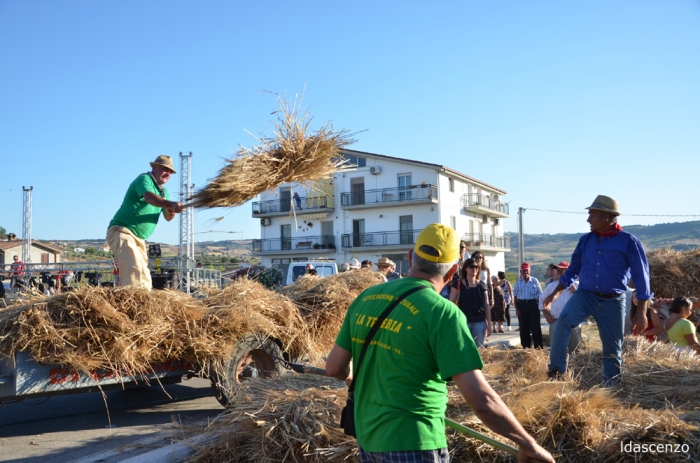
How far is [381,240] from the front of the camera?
52000mm

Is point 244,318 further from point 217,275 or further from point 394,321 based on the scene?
point 394,321

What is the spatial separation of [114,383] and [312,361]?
2330 mm

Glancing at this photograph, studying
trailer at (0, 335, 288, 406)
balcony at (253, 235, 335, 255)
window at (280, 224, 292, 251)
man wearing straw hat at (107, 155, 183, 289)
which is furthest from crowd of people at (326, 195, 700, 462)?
window at (280, 224, 292, 251)

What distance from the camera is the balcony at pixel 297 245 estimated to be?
2099 inches

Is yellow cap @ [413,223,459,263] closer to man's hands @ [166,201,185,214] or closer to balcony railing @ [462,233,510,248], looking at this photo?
man's hands @ [166,201,185,214]

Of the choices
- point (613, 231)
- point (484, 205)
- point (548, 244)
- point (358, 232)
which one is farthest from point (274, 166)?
point (548, 244)

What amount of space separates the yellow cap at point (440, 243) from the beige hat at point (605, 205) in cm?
343

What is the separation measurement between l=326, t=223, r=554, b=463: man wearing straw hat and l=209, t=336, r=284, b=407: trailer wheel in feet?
11.5

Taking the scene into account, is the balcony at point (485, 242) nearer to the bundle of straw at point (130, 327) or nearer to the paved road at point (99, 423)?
the paved road at point (99, 423)

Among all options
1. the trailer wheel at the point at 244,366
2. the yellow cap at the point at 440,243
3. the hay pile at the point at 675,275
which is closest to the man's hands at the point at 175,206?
the trailer wheel at the point at 244,366

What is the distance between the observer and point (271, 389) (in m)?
4.73

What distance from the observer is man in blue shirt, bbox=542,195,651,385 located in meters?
5.47

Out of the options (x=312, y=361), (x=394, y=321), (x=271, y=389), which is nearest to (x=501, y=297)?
(x=312, y=361)

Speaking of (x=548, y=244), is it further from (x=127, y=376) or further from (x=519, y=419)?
(x=519, y=419)
